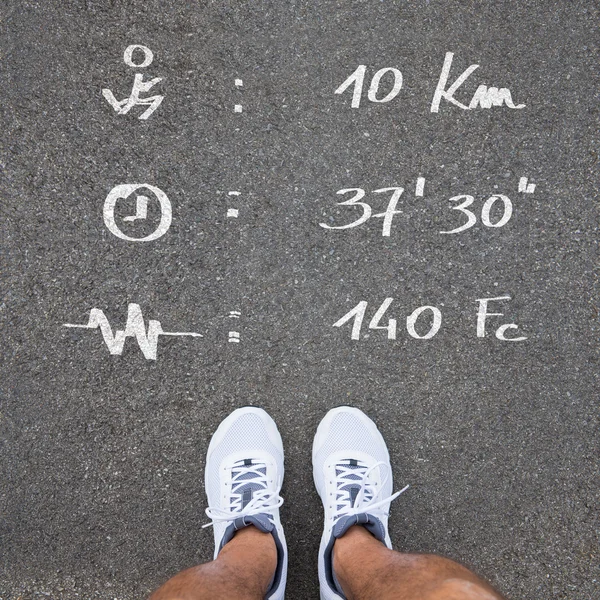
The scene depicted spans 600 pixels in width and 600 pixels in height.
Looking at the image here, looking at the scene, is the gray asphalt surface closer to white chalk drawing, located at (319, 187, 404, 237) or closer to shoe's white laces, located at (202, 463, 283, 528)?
white chalk drawing, located at (319, 187, 404, 237)

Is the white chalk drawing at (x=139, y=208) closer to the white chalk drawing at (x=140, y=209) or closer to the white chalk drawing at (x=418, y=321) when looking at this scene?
the white chalk drawing at (x=140, y=209)

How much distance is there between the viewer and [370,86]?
1688 millimetres

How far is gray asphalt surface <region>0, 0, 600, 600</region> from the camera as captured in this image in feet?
5.49

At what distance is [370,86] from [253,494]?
5.04 ft

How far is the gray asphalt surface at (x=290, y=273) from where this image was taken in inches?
65.9

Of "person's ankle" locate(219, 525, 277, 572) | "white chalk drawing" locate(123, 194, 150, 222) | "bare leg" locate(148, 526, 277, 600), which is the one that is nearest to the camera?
"bare leg" locate(148, 526, 277, 600)

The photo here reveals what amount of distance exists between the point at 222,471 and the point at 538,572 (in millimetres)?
1222

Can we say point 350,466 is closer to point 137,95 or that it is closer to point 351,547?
point 351,547

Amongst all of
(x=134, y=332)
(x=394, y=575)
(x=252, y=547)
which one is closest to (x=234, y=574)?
(x=252, y=547)

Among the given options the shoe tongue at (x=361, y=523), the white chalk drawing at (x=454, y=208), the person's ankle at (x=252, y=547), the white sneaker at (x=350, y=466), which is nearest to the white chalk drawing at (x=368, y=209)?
the white chalk drawing at (x=454, y=208)

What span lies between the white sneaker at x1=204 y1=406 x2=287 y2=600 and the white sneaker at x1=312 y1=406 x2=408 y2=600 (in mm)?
165

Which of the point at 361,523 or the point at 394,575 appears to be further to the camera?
the point at 361,523

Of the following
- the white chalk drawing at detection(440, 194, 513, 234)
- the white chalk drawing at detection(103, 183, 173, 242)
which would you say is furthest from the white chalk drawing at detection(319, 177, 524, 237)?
the white chalk drawing at detection(103, 183, 173, 242)

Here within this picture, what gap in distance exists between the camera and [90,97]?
1.67 m
